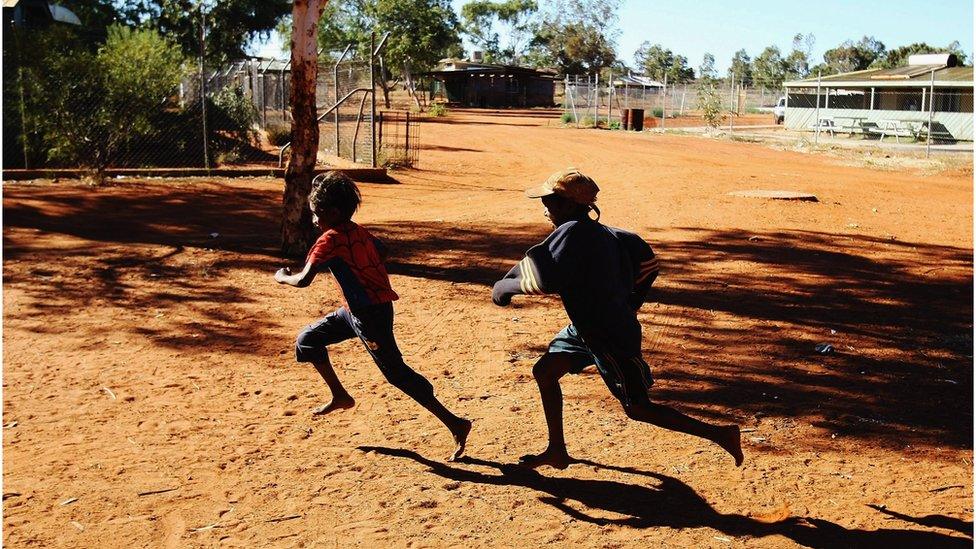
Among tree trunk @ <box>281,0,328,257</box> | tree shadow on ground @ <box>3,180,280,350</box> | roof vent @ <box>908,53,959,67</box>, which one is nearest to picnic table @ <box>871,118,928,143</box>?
roof vent @ <box>908,53,959,67</box>

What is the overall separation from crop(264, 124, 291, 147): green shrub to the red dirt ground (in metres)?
11.1

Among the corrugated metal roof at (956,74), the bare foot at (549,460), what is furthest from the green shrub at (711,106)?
the bare foot at (549,460)

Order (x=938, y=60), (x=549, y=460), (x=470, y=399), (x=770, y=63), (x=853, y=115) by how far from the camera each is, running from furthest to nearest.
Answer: (x=770, y=63), (x=938, y=60), (x=853, y=115), (x=470, y=399), (x=549, y=460)

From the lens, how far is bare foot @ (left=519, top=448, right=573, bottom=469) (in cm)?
450

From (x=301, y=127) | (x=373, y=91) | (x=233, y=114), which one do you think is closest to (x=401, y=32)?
(x=233, y=114)

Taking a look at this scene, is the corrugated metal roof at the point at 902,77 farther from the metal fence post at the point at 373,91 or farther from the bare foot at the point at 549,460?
the bare foot at the point at 549,460

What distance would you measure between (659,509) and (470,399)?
72.8 inches

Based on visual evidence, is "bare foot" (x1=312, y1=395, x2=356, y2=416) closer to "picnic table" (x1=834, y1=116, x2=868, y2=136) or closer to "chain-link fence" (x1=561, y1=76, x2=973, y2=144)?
"chain-link fence" (x1=561, y1=76, x2=973, y2=144)

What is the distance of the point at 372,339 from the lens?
15.6ft

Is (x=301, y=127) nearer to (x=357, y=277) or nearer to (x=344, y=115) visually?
(x=357, y=277)

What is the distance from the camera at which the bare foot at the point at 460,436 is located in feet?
16.0

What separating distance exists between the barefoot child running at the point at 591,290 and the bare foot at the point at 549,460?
0.52 feet

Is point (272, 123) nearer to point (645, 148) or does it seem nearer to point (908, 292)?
point (645, 148)

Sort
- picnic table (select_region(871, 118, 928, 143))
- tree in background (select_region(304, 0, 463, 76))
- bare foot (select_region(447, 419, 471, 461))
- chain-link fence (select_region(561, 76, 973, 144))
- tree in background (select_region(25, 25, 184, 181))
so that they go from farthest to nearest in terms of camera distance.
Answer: tree in background (select_region(304, 0, 463, 76)) → chain-link fence (select_region(561, 76, 973, 144)) → picnic table (select_region(871, 118, 928, 143)) → tree in background (select_region(25, 25, 184, 181)) → bare foot (select_region(447, 419, 471, 461))
